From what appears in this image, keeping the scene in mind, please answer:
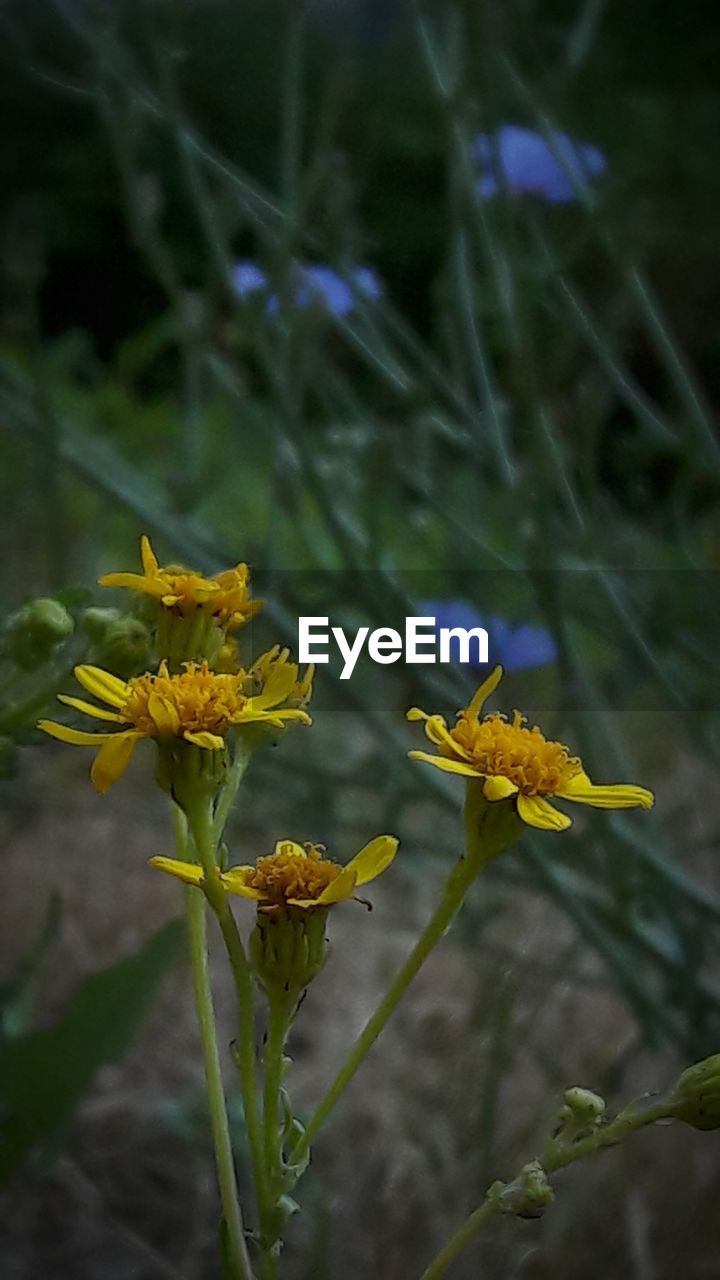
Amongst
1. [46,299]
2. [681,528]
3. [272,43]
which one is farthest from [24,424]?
[46,299]

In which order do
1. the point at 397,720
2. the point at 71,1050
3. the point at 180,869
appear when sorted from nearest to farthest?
1. the point at 180,869
2. the point at 71,1050
3. the point at 397,720

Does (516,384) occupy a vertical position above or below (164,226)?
below

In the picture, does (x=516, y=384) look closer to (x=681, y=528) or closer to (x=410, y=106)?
(x=681, y=528)

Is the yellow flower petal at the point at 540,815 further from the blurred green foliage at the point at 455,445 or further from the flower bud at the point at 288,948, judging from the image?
the blurred green foliage at the point at 455,445

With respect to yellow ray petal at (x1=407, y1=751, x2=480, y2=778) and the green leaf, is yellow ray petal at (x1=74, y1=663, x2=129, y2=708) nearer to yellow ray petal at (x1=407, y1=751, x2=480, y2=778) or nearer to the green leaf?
yellow ray petal at (x1=407, y1=751, x2=480, y2=778)

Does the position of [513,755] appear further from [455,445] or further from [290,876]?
[455,445]

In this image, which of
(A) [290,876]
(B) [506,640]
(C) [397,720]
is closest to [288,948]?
(A) [290,876]
